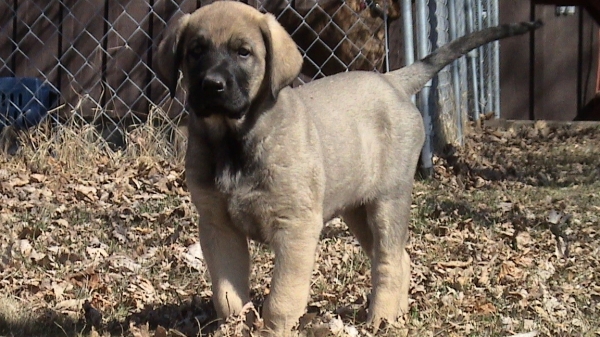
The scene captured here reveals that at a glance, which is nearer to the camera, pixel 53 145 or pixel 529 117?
pixel 53 145

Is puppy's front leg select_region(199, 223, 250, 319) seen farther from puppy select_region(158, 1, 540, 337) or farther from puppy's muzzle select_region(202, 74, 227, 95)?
puppy's muzzle select_region(202, 74, 227, 95)

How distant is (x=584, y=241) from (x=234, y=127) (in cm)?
223

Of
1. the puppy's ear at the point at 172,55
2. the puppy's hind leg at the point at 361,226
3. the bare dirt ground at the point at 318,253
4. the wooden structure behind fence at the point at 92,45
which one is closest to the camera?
the puppy's ear at the point at 172,55

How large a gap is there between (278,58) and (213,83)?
33cm

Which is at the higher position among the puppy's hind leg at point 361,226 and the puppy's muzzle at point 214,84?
the puppy's muzzle at point 214,84

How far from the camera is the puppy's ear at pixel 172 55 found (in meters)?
3.33

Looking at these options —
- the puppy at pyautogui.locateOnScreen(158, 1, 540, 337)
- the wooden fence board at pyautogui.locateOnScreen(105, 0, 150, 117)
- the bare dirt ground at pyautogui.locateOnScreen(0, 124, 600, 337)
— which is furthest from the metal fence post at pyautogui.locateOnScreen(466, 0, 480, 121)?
the puppy at pyautogui.locateOnScreen(158, 1, 540, 337)

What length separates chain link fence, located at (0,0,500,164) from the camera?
6637mm

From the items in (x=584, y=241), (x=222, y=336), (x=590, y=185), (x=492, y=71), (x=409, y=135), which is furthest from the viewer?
(x=492, y=71)

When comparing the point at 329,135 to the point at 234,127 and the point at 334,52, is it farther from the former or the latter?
the point at 334,52

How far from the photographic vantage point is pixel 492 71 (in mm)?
8281

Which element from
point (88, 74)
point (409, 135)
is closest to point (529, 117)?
point (88, 74)

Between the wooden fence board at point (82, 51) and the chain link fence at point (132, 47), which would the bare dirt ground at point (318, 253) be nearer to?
the chain link fence at point (132, 47)

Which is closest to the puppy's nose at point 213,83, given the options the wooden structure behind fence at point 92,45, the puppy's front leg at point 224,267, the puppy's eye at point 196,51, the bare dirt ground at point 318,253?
the puppy's eye at point 196,51
